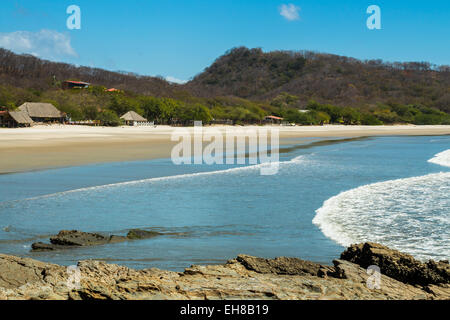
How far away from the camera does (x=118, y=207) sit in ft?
34.1

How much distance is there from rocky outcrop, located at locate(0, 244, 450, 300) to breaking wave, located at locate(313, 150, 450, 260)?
7.77 feet

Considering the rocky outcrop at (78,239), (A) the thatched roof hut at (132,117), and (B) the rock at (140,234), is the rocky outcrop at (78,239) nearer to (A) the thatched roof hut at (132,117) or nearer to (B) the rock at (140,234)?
(B) the rock at (140,234)

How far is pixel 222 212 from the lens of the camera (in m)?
9.92

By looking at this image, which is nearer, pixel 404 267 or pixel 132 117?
pixel 404 267

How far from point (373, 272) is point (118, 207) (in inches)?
265

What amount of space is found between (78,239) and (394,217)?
19.3 ft

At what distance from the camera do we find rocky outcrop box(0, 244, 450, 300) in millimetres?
3988

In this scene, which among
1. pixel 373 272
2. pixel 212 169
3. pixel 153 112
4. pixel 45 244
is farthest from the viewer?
pixel 153 112

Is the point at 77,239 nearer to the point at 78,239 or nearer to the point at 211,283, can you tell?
the point at 78,239

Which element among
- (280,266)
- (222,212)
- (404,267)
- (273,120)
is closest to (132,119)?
(273,120)

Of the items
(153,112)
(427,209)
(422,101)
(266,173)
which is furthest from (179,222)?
(422,101)

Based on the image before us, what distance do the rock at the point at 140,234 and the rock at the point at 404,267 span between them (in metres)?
3.67

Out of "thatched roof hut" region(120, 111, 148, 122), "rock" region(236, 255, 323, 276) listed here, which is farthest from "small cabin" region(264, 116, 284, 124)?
"rock" region(236, 255, 323, 276)
